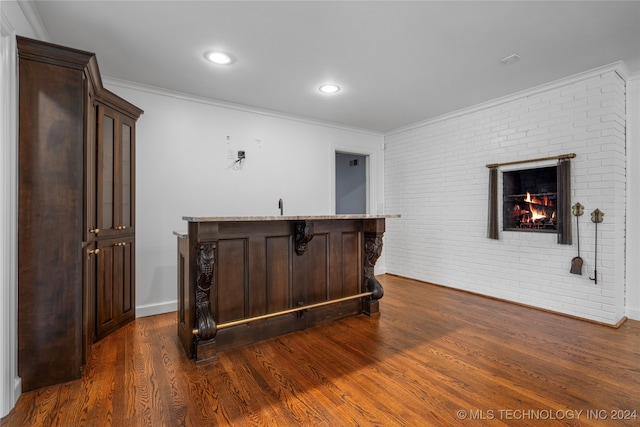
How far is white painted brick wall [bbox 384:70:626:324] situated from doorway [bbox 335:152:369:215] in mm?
877

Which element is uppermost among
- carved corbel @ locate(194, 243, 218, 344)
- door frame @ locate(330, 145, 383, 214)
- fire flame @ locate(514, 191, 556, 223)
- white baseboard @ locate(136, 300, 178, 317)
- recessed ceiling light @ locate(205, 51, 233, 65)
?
recessed ceiling light @ locate(205, 51, 233, 65)

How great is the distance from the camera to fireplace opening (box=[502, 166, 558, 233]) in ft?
11.9

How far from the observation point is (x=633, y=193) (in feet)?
10.6

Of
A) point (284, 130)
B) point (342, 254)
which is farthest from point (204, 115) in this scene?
point (342, 254)

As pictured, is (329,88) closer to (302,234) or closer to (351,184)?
(302,234)

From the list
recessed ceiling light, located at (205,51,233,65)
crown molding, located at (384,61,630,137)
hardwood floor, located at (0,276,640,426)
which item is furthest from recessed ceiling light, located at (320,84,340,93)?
hardwood floor, located at (0,276,640,426)

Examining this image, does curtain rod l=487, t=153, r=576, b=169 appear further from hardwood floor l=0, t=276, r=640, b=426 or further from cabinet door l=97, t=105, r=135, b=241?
cabinet door l=97, t=105, r=135, b=241

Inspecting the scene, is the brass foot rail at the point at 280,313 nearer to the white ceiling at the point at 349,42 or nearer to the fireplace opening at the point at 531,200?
the fireplace opening at the point at 531,200

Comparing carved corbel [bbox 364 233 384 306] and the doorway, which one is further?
the doorway

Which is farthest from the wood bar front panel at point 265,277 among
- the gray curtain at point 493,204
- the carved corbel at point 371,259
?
the gray curtain at point 493,204

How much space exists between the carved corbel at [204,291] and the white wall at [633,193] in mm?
4320

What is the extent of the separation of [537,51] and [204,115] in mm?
3699

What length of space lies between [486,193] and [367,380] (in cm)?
326

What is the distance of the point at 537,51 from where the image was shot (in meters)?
2.79
